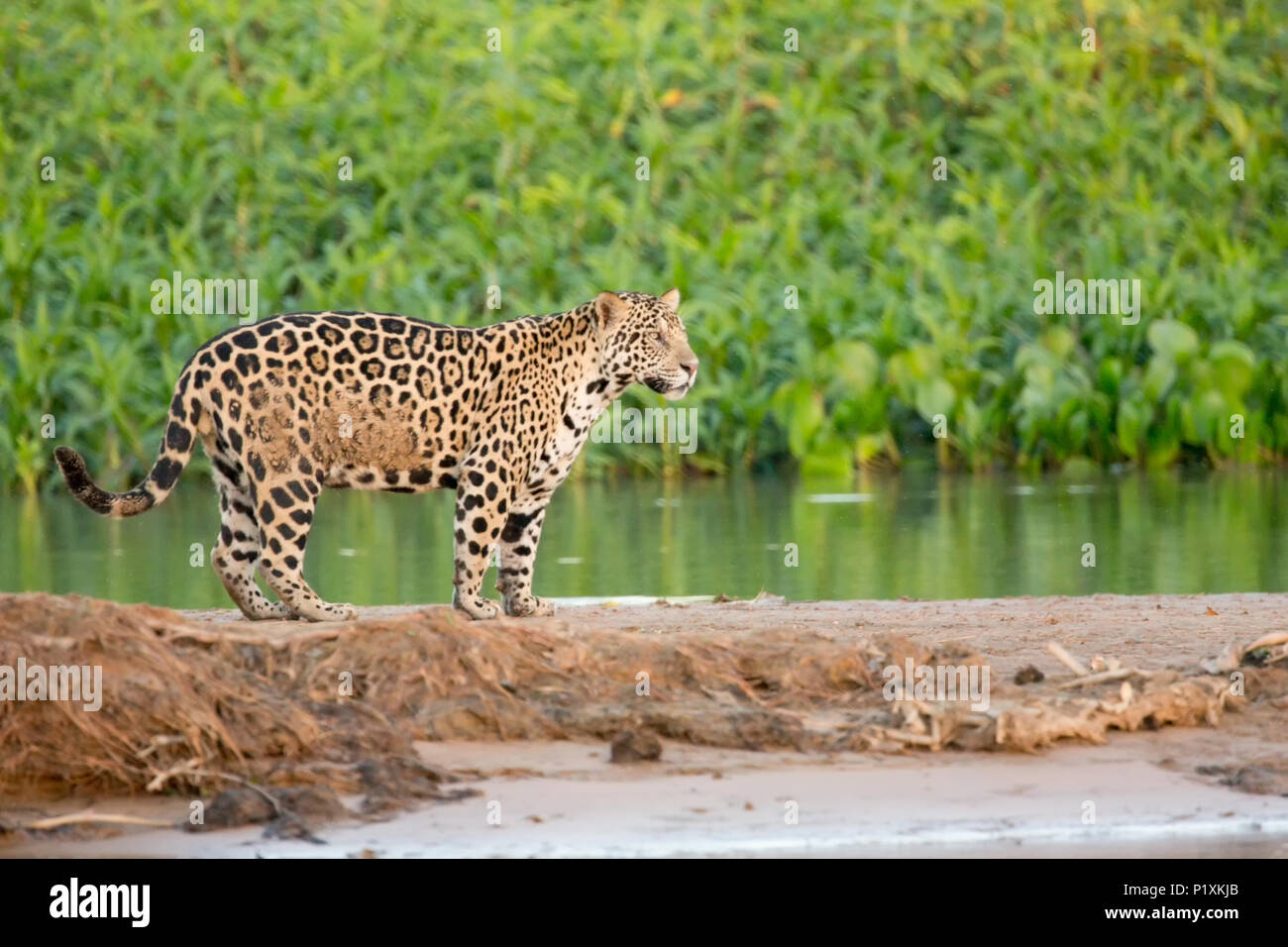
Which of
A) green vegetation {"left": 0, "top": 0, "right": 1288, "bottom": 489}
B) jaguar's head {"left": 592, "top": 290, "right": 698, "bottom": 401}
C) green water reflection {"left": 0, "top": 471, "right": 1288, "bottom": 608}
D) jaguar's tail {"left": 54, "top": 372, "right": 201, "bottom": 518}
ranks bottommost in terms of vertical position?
green water reflection {"left": 0, "top": 471, "right": 1288, "bottom": 608}

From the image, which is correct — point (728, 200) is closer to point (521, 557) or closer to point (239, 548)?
point (521, 557)

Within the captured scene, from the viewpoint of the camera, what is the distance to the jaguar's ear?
10.1m

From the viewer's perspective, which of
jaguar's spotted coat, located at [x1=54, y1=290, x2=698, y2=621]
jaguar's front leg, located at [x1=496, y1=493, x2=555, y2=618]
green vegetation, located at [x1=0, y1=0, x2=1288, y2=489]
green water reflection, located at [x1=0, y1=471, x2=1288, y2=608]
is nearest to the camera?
jaguar's spotted coat, located at [x1=54, y1=290, x2=698, y2=621]

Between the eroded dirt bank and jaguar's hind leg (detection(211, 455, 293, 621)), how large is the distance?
1395 millimetres

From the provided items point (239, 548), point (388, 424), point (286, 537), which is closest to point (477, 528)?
point (388, 424)

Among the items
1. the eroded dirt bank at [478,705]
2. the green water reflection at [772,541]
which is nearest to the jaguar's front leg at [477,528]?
the eroded dirt bank at [478,705]

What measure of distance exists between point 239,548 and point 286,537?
0.34 metres

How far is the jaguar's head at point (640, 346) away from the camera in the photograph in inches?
400

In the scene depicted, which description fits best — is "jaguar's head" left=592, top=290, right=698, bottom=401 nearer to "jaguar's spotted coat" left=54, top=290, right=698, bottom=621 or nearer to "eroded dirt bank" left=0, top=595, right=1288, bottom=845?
"jaguar's spotted coat" left=54, top=290, right=698, bottom=621

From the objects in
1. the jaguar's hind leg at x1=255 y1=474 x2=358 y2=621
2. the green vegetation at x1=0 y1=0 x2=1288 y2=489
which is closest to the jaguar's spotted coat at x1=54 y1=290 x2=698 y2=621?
the jaguar's hind leg at x1=255 y1=474 x2=358 y2=621

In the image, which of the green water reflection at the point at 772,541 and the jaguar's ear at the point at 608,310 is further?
the green water reflection at the point at 772,541

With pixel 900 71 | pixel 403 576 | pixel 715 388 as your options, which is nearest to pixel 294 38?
pixel 900 71

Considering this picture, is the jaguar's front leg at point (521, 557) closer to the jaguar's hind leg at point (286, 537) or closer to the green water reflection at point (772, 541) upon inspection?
the jaguar's hind leg at point (286, 537)

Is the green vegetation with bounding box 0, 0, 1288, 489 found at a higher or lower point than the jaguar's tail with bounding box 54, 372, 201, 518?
higher
